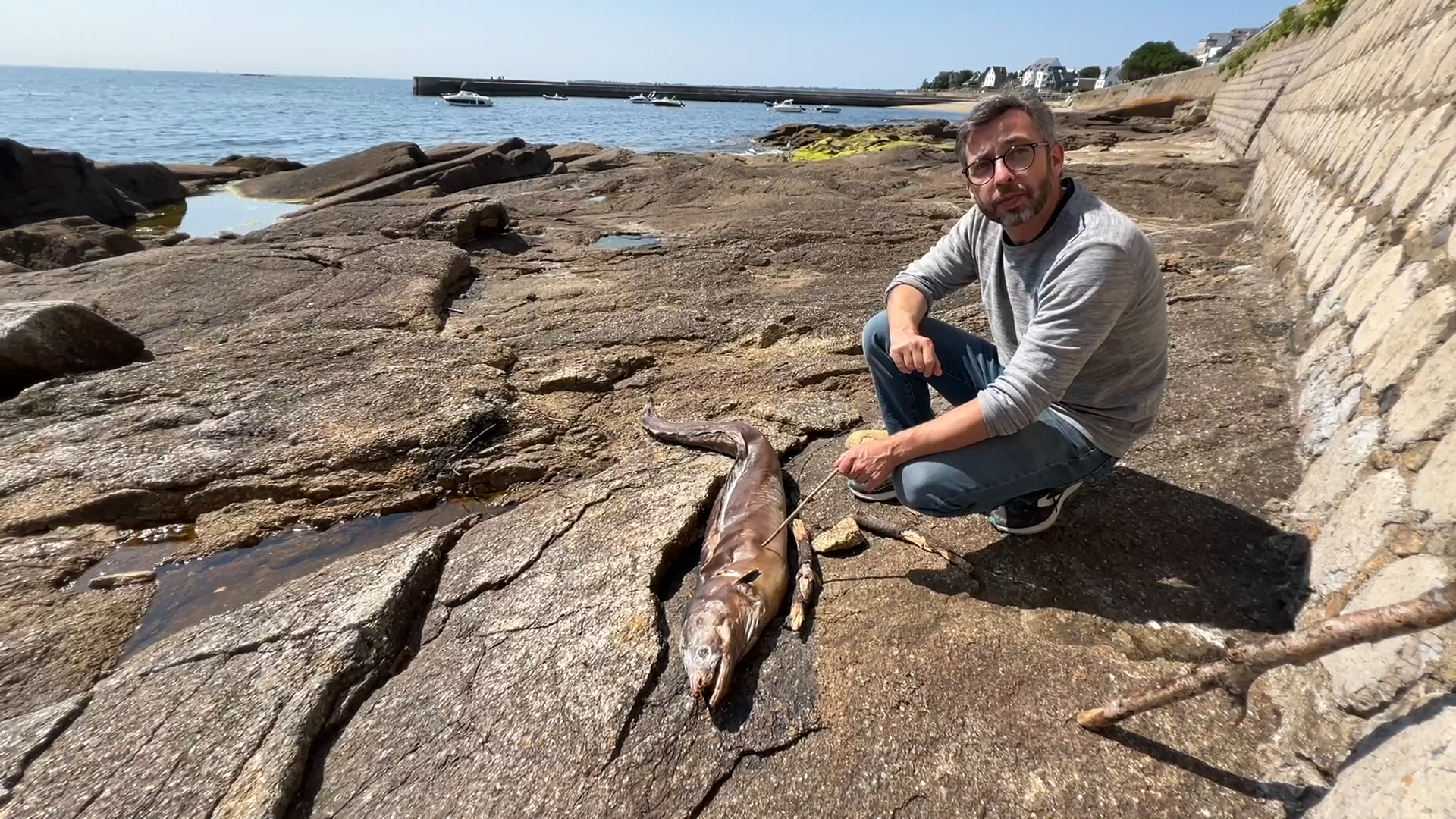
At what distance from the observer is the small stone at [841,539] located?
3.31 m

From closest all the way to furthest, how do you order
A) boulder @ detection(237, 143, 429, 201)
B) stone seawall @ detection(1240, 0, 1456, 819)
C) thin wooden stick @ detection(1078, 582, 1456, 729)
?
thin wooden stick @ detection(1078, 582, 1456, 729) < stone seawall @ detection(1240, 0, 1456, 819) < boulder @ detection(237, 143, 429, 201)

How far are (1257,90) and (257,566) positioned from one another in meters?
17.9

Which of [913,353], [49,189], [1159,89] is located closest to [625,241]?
[913,353]

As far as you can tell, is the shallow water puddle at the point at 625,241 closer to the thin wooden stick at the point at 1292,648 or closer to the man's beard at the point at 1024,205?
the man's beard at the point at 1024,205

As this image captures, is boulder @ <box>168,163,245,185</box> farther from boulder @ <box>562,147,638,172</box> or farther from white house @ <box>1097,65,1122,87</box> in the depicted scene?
white house @ <box>1097,65,1122,87</box>

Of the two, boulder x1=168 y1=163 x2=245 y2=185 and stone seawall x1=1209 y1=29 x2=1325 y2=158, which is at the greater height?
stone seawall x1=1209 y1=29 x2=1325 y2=158

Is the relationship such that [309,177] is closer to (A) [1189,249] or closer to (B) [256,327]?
(B) [256,327]

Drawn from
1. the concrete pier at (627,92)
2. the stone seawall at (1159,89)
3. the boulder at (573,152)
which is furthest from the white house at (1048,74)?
the boulder at (573,152)

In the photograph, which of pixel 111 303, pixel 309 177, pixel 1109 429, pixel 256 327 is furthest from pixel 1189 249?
pixel 309 177

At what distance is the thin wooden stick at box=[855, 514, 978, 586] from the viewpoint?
119 inches

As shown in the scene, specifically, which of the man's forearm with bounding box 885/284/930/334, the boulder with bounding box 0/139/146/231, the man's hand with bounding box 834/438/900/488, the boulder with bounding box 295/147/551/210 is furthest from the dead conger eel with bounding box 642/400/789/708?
the boulder with bounding box 0/139/146/231

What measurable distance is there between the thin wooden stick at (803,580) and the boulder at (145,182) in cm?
2018

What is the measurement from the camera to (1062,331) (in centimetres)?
240

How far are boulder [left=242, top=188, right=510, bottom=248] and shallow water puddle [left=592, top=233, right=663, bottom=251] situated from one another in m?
1.64
